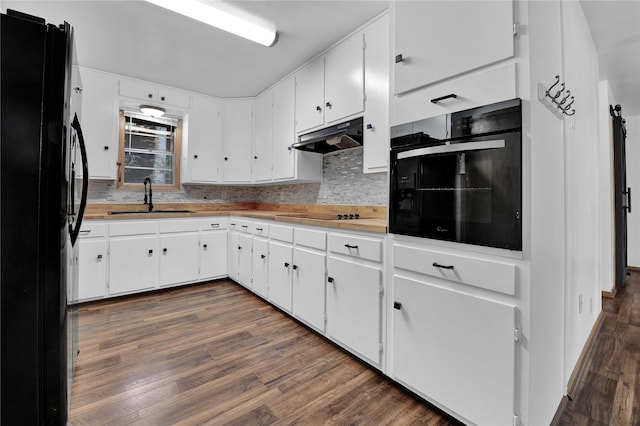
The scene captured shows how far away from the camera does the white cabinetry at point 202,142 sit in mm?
3818

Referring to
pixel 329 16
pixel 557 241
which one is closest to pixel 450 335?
pixel 557 241

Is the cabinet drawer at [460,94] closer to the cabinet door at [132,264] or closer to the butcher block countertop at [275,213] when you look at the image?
the butcher block countertop at [275,213]

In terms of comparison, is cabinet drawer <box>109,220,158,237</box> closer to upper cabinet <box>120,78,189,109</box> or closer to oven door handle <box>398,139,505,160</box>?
upper cabinet <box>120,78,189,109</box>

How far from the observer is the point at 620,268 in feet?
12.3

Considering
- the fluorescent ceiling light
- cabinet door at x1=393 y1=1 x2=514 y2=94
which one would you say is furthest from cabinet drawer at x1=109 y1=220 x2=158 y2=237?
cabinet door at x1=393 y1=1 x2=514 y2=94

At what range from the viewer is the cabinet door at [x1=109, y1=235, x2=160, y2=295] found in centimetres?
300

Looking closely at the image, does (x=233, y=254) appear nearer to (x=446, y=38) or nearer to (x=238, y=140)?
(x=238, y=140)

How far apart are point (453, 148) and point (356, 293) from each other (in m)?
1.06

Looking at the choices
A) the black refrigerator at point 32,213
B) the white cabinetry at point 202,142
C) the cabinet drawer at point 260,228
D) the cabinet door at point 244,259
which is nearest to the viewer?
the black refrigerator at point 32,213

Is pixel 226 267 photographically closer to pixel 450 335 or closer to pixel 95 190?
pixel 95 190

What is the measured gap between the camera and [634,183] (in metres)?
4.69

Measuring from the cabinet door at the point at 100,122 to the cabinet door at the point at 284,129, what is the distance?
1800mm

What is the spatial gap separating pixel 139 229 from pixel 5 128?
2477 mm

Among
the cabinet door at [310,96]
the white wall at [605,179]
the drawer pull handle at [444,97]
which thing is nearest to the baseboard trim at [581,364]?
the white wall at [605,179]
